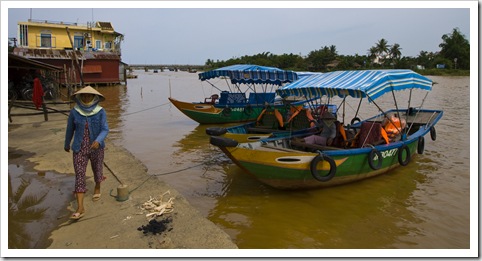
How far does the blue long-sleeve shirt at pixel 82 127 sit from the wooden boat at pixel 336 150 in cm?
172

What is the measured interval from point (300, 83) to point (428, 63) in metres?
59.5

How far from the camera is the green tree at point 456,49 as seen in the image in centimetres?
Answer: 5403

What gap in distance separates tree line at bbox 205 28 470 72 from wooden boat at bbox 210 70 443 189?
2034 inches

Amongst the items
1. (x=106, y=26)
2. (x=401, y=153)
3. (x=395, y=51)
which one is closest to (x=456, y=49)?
(x=395, y=51)

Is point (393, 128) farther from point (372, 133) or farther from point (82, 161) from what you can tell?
point (82, 161)

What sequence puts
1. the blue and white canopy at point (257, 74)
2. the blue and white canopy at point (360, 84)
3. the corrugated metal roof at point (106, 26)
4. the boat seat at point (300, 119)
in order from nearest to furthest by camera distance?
the blue and white canopy at point (360, 84)
the boat seat at point (300, 119)
the blue and white canopy at point (257, 74)
the corrugated metal roof at point (106, 26)

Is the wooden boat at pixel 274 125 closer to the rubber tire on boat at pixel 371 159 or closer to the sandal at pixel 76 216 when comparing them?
the rubber tire on boat at pixel 371 159

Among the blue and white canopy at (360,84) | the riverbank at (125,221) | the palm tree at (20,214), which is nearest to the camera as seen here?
the riverbank at (125,221)

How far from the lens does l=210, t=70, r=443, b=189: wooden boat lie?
5.66 metres

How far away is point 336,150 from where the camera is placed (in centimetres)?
608

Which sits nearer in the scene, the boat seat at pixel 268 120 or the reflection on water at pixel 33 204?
the reflection on water at pixel 33 204

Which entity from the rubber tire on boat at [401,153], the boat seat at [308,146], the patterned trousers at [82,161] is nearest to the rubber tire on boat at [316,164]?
the boat seat at [308,146]

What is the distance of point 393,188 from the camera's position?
6.78m

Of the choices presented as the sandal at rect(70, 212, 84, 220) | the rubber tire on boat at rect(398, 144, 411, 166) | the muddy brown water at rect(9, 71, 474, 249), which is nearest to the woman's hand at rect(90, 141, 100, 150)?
the sandal at rect(70, 212, 84, 220)
